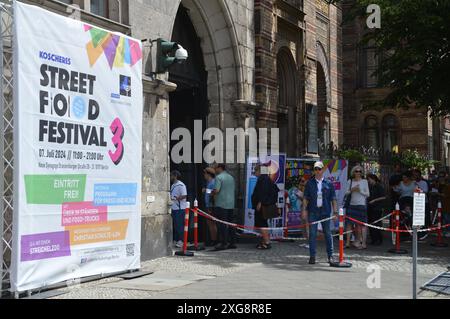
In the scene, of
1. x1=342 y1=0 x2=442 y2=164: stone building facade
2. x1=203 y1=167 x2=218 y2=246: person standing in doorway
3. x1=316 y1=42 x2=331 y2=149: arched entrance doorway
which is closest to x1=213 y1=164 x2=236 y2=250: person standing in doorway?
x1=203 y1=167 x2=218 y2=246: person standing in doorway

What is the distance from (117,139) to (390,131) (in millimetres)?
27036

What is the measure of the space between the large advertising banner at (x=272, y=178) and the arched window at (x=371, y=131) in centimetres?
2039

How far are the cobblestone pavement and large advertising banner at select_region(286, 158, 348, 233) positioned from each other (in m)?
1.88

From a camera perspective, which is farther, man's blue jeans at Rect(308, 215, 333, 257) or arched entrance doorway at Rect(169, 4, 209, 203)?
arched entrance doorway at Rect(169, 4, 209, 203)

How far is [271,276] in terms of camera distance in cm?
1009

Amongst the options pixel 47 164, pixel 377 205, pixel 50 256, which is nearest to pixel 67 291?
pixel 50 256

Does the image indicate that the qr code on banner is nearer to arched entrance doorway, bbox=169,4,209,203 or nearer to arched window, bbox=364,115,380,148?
arched entrance doorway, bbox=169,4,209,203

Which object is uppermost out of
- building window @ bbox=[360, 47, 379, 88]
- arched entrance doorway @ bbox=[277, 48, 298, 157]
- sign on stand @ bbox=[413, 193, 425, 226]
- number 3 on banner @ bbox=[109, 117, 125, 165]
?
building window @ bbox=[360, 47, 379, 88]

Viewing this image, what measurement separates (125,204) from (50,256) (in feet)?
5.90

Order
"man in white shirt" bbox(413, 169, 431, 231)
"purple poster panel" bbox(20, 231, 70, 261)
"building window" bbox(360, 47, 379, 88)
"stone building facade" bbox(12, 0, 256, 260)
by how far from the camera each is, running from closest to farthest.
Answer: "purple poster panel" bbox(20, 231, 70, 261) < "stone building facade" bbox(12, 0, 256, 260) < "man in white shirt" bbox(413, 169, 431, 231) < "building window" bbox(360, 47, 379, 88)

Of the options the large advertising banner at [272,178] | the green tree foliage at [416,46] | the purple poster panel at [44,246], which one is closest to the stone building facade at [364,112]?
the green tree foliage at [416,46]

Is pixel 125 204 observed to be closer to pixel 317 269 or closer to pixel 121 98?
pixel 121 98

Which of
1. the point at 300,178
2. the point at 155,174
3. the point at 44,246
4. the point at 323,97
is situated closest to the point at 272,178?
the point at 300,178

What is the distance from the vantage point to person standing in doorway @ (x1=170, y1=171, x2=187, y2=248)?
14.1 meters
